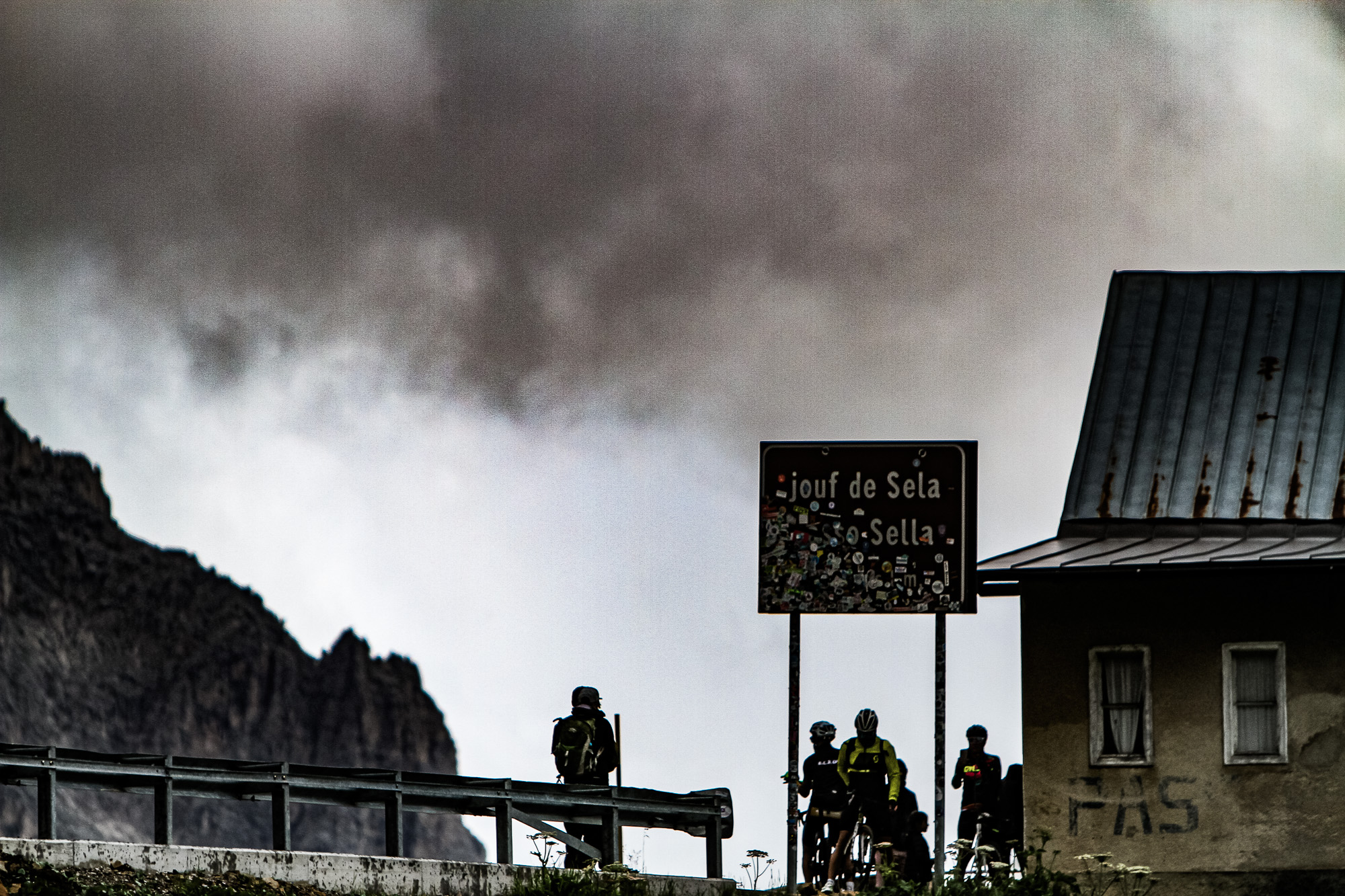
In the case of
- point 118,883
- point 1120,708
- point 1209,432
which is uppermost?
point 1209,432

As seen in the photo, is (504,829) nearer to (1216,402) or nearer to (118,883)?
(118,883)

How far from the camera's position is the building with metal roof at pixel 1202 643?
72.8 ft

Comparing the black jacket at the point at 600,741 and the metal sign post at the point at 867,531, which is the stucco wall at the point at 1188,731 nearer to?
the metal sign post at the point at 867,531

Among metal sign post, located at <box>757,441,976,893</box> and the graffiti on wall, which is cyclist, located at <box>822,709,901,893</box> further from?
metal sign post, located at <box>757,441,976,893</box>

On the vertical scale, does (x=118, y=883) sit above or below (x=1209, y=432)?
below

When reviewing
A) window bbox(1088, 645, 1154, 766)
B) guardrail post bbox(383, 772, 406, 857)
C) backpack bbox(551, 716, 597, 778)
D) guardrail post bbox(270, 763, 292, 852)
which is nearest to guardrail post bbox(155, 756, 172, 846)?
guardrail post bbox(270, 763, 292, 852)

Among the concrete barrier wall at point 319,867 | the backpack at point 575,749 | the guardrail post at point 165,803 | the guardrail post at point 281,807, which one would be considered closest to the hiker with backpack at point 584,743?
the backpack at point 575,749

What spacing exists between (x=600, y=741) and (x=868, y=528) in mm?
6014

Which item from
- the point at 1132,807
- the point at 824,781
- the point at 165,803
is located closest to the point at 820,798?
the point at 824,781

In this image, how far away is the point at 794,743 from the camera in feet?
80.2

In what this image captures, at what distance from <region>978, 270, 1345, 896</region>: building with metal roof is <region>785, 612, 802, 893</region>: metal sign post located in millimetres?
2259

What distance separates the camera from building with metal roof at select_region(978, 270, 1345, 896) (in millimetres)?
22203

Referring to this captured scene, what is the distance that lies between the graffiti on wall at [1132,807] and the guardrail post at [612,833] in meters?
5.66

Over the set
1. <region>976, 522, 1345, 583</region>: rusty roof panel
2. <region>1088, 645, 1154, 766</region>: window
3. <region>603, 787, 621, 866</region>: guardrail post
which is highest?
<region>976, 522, 1345, 583</region>: rusty roof panel
